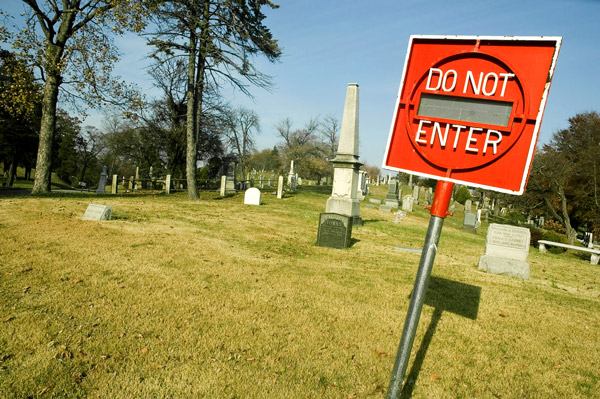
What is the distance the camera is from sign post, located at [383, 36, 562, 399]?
6.34 feet

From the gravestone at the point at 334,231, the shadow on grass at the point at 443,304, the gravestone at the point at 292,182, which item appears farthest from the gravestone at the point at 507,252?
the gravestone at the point at 292,182

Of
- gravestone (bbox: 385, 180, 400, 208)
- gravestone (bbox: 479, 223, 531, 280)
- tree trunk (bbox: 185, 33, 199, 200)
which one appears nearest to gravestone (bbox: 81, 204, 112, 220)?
tree trunk (bbox: 185, 33, 199, 200)

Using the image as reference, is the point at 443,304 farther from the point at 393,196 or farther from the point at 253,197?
the point at 393,196

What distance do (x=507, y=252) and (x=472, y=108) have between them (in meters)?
7.66

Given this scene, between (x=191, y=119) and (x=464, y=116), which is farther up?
(x=191, y=119)

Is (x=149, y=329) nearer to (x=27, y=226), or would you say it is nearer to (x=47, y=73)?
(x=27, y=226)

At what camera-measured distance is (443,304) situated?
5.41 m

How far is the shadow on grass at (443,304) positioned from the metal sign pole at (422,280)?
1.20 meters

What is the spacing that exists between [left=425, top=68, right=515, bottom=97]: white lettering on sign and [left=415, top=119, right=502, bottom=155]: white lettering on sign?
0.21m

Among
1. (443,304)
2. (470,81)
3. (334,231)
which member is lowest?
(443,304)

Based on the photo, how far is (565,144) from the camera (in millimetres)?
39000

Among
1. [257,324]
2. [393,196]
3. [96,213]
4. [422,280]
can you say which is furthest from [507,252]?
[393,196]

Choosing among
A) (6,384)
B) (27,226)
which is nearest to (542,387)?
(6,384)

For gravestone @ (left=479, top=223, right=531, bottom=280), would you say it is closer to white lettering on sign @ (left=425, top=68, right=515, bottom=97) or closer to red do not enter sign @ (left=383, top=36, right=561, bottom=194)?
red do not enter sign @ (left=383, top=36, right=561, bottom=194)
